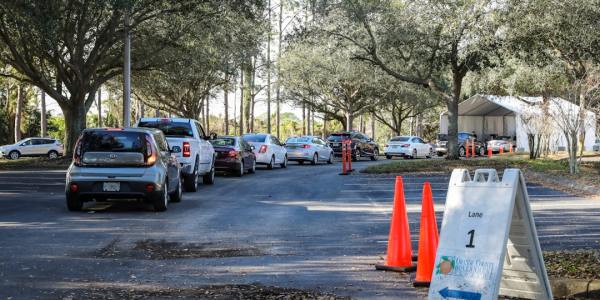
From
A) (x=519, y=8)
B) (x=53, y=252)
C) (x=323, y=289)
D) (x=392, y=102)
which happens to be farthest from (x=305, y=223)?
(x=392, y=102)

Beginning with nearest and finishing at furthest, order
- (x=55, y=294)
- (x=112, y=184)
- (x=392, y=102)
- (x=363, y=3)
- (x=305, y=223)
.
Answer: (x=55, y=294) < (x=305, y=223) < (x=112, y=184) < (x=363, y=3) < (x=392, y=102)

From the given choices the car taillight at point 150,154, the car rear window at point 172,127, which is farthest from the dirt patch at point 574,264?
the car rear window at point 172,127

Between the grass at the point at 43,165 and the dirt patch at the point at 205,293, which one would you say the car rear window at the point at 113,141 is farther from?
the grass at the point at 43,165

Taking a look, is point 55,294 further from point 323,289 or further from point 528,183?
point 528,183

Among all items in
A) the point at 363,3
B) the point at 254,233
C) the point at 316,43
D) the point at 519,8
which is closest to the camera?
the point at 254,233

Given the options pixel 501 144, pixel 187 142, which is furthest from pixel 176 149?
pixel 501 144

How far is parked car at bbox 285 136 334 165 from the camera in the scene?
34750 mm

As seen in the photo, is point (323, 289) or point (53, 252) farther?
point (53, 252)

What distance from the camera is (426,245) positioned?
288 inches

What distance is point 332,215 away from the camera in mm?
13703

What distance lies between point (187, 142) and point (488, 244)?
13485 millimetres

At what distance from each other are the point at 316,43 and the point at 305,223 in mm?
16388

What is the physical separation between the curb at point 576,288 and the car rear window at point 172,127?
530 inches

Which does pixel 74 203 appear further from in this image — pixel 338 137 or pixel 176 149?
→ pixel 338 137
